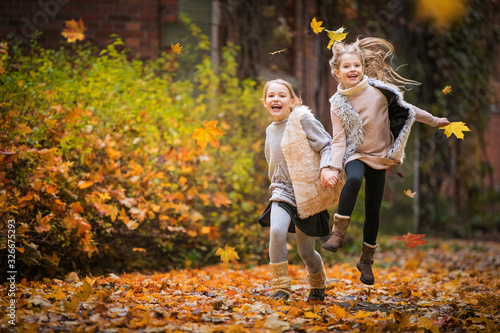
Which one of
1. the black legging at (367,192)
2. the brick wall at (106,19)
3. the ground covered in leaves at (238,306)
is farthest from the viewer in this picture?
the brick wall at (106,19)

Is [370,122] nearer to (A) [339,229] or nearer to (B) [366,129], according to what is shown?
(B) [366,129]

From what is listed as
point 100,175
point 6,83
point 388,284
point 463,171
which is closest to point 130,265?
point 100,175

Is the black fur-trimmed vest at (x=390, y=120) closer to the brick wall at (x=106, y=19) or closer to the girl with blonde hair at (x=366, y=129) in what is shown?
the girl with blonde hair at (x=366, y=129)

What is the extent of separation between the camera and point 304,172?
12.0 feet

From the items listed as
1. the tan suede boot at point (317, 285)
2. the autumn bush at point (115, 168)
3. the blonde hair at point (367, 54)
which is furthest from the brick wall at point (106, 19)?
the tan suede boot at point (317, 285)

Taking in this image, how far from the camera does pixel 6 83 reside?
4191 millimetres

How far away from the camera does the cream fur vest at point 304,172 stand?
12.0 feet

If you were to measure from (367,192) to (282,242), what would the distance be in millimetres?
718

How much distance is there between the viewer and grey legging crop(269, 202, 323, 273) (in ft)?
11.8

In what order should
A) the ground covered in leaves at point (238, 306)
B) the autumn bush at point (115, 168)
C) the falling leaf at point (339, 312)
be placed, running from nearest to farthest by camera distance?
1. the ground covered in leaves at point (238, 306)
2. the falling leaf at point (339, 312)
3. the autumn bush at point (115, 168)

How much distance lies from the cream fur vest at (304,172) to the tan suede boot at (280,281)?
1.22 feet

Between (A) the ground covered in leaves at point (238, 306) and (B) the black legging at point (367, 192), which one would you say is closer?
(A) the ground covered in leaves at point (238, 306)

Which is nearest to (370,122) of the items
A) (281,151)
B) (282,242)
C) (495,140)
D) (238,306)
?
(281,151)

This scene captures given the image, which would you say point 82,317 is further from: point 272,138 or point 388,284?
point 388,284
